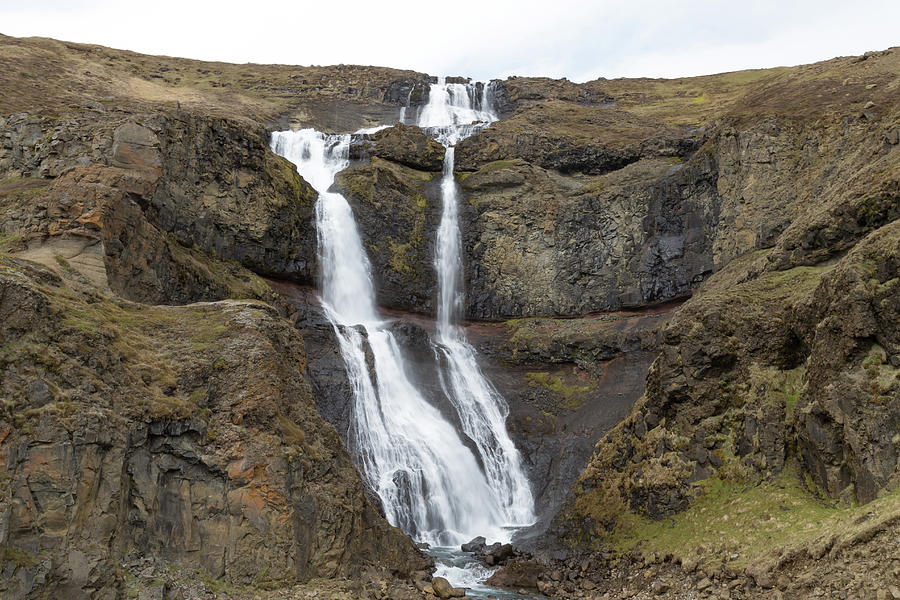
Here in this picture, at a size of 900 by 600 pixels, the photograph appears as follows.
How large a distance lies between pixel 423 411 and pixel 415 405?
52 centimetres

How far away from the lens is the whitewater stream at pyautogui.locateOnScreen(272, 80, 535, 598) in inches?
1090

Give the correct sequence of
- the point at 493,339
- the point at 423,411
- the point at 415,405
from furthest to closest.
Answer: the point at 493,339 → the point at 415,405 → the point at 423,411

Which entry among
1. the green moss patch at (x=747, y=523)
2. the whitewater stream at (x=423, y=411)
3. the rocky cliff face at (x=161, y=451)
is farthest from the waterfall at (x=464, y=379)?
the rocky cliff face at (x=161, y=451)

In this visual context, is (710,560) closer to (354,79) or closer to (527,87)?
(527,87)

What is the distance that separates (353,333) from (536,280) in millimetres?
14058

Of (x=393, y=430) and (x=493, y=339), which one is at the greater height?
(x=493, y=339)

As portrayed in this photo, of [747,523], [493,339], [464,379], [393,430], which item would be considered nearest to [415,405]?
[393,430]

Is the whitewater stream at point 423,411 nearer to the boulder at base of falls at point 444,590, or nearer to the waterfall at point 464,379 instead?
the waterfall at point 464,379

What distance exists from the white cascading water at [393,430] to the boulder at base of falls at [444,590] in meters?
7.29

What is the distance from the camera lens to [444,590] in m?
18.7

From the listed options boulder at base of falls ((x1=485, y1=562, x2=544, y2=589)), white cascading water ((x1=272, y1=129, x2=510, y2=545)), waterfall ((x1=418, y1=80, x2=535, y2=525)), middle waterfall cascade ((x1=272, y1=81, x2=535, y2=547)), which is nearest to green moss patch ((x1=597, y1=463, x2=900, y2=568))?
boulder at base of falls ((x1=485, y1=562, x2=544, y2=589))

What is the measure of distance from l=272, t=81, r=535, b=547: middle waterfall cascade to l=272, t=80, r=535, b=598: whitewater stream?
0.06 meters

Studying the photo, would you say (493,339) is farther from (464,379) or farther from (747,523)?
(747,523)

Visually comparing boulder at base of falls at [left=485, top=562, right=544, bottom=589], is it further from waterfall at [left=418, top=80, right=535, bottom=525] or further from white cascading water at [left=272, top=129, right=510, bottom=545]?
waterfall at [left=418, top=80, right=535, bottom=525]
